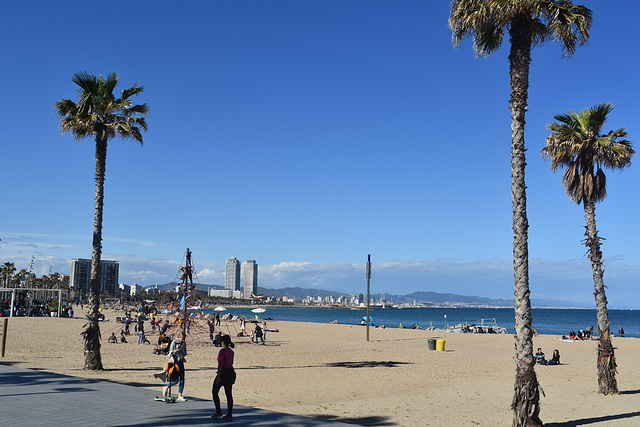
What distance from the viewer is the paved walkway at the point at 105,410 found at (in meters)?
8.66

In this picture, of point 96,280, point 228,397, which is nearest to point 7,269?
point 96,280

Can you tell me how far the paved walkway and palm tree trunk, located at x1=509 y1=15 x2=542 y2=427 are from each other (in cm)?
359

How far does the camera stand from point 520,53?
11336 mm

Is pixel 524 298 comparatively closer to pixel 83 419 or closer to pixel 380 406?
pixel 380 406

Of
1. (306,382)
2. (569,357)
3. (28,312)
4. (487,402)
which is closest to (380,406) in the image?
(487,402)

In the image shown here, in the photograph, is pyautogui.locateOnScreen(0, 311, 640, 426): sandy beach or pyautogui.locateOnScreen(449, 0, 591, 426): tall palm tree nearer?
pyautogui.locateOnScreen(449, 0, 591, 426): tall palm tree

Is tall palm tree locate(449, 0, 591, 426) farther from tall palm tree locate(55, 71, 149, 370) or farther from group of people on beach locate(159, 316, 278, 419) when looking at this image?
tall palm tree locate(55, 71, 149, 370)

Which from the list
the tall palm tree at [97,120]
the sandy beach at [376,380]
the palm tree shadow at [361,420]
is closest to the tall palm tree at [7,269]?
the sandy beach at [376,380]

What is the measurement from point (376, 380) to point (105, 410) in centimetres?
971

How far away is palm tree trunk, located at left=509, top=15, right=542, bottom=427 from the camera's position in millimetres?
9961

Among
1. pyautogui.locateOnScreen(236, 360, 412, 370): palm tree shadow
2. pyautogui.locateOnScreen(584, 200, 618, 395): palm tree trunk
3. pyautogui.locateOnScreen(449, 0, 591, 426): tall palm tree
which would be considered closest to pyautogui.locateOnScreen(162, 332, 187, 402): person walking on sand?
pyautogui.locateOnScreen(449, 0, 591, 426): tall palm tree

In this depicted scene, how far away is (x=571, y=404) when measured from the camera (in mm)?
13312

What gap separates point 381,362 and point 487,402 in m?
10.00

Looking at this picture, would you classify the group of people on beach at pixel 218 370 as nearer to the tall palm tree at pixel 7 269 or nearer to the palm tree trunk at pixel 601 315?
the palm tree trunk at pixel 601 315
